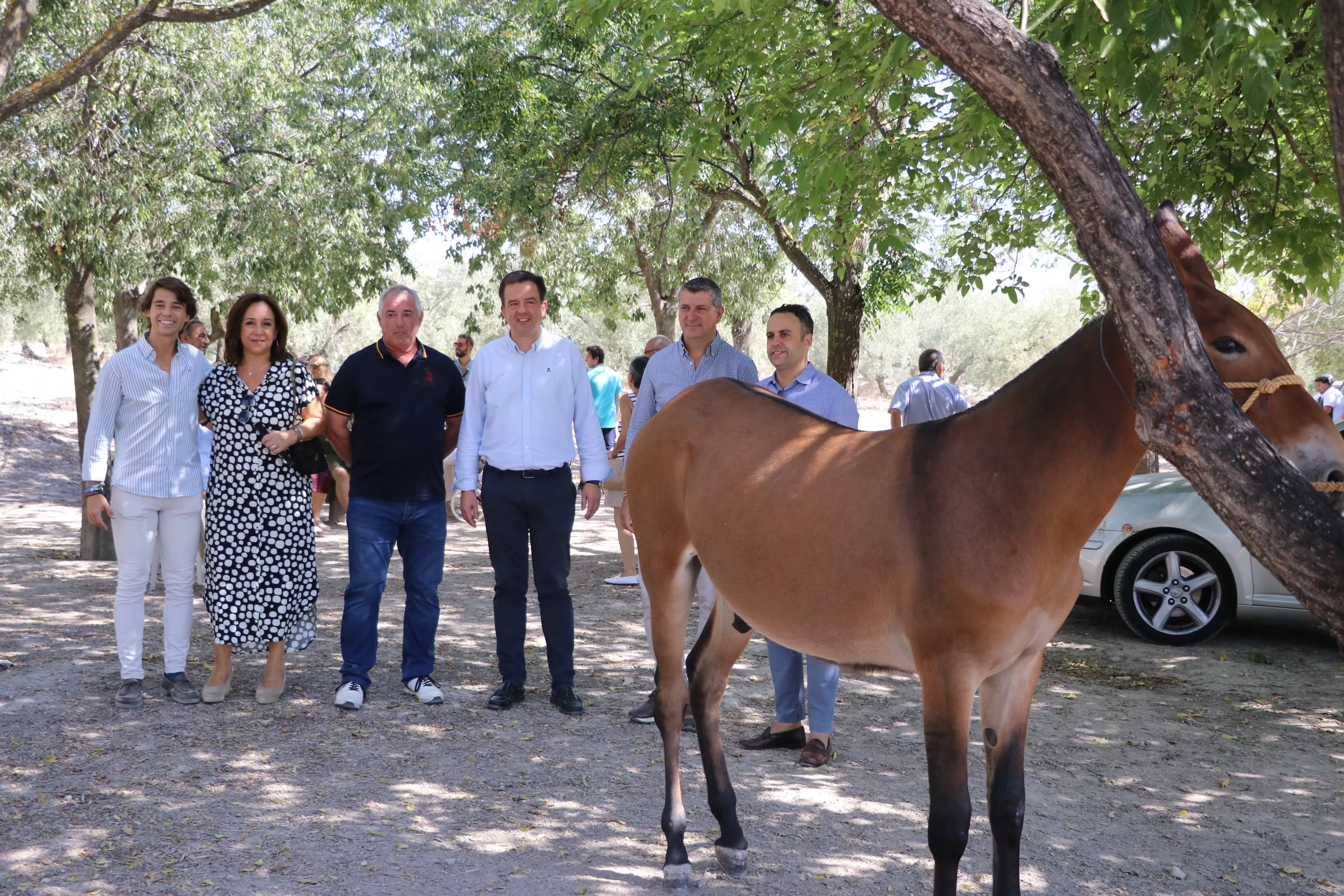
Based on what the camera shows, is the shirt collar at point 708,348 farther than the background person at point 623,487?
No

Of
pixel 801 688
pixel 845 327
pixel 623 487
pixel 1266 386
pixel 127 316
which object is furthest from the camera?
pixel 127 316

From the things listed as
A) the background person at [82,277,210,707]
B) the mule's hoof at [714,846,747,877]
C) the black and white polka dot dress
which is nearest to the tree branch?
the background person at [82,277,210,707]

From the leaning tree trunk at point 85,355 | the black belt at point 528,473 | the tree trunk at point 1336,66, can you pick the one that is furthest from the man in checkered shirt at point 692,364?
the leaning tree trunk at point 85,355

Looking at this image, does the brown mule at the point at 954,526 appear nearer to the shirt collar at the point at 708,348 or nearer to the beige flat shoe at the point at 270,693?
the shirt collar at the point at 708,348

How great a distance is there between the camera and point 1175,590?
7.90m

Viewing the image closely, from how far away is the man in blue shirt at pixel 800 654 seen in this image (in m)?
5.05

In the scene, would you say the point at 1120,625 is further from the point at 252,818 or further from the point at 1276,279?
the point at 252,818

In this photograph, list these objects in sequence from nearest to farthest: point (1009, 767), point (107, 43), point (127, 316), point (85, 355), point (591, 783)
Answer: point (1009, 767)
point (591, 783)
point (107, 43)
point (85, 355)
point (127, 316)

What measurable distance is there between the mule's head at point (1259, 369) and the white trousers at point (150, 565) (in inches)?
208

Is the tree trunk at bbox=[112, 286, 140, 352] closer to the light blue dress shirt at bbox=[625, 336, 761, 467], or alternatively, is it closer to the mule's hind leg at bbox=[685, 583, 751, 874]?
the light blue dress shirt at bbox=[625, 336, 761, 467]

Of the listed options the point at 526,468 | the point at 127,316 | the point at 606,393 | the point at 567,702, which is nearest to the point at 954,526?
the point at 526,468

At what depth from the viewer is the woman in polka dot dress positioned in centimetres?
582

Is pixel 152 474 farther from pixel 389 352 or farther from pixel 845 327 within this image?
pixel 845 327

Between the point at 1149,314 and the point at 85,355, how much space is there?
12.0 metres
